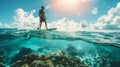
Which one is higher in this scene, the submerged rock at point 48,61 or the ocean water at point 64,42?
the ocean water at point 64,42

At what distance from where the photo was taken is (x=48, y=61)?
15.6 meters

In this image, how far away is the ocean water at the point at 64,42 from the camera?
64.5 feet

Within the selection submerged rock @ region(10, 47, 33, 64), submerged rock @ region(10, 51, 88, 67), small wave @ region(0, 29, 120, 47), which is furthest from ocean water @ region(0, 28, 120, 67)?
submerged rock @ region(10, 51, 88, 67)

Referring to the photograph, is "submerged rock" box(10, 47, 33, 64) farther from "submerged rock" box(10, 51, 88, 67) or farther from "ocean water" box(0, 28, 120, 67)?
"submerged rock" box(10, 51, 88, 67)

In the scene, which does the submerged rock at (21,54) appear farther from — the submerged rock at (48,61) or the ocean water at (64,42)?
the submerged rock at (48,61)

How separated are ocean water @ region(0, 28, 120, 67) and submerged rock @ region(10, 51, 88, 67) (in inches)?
85.7

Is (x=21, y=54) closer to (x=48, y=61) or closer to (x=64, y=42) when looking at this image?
(x=48, y=61)

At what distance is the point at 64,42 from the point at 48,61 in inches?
265

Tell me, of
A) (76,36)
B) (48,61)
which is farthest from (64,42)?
(48,61)

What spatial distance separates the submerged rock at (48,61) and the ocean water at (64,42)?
2.18m

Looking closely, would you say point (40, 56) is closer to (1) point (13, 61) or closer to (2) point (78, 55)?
(1) point (13, 61)

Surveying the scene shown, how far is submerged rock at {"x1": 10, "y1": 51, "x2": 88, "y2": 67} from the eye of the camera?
15.5 meters

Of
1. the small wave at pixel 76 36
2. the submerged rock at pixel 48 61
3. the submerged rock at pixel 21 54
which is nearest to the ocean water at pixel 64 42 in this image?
the small wave at pixel 76 36

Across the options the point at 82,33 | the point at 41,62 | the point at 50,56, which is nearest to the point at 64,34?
the point at 82,33
